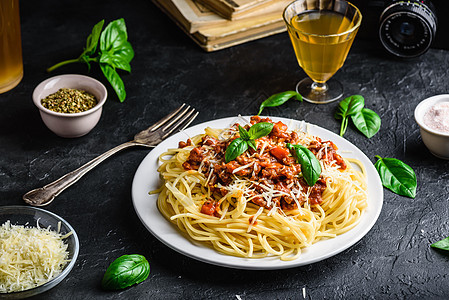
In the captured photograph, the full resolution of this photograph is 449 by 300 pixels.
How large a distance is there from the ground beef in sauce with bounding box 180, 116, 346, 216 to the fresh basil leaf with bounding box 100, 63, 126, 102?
989mm

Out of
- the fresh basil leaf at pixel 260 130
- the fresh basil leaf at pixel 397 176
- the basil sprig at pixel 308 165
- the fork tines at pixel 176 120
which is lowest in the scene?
the fresh basil leaf at pixel 397 176

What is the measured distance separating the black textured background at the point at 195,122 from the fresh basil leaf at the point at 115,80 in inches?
2.8

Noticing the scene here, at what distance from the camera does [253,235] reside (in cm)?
272

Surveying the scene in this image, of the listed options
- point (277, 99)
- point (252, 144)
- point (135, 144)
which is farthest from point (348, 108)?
point (135, 144)

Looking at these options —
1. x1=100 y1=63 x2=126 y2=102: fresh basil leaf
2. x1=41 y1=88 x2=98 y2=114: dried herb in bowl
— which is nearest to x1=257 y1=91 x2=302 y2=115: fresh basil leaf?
x1=100 y1=63 x2=126 y2=102: fresh basil leaf

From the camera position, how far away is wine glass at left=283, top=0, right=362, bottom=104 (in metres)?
3.48

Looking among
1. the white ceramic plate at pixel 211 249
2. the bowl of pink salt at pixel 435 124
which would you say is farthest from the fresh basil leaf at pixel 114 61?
the bowl of pink salt at pixel 435 124

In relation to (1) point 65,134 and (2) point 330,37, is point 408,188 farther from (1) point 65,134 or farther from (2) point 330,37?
(1) point 65,134

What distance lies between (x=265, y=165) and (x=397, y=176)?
33.4 inches

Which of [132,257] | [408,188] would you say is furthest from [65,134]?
[408,188]

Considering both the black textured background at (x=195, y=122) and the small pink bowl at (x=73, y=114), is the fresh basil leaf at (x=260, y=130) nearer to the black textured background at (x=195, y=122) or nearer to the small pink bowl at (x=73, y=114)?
the black textured background at (x=195, y=122)

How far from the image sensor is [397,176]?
3.19m

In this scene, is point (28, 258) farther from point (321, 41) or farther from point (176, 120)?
point (321, 41)

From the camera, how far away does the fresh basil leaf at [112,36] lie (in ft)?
12.8
